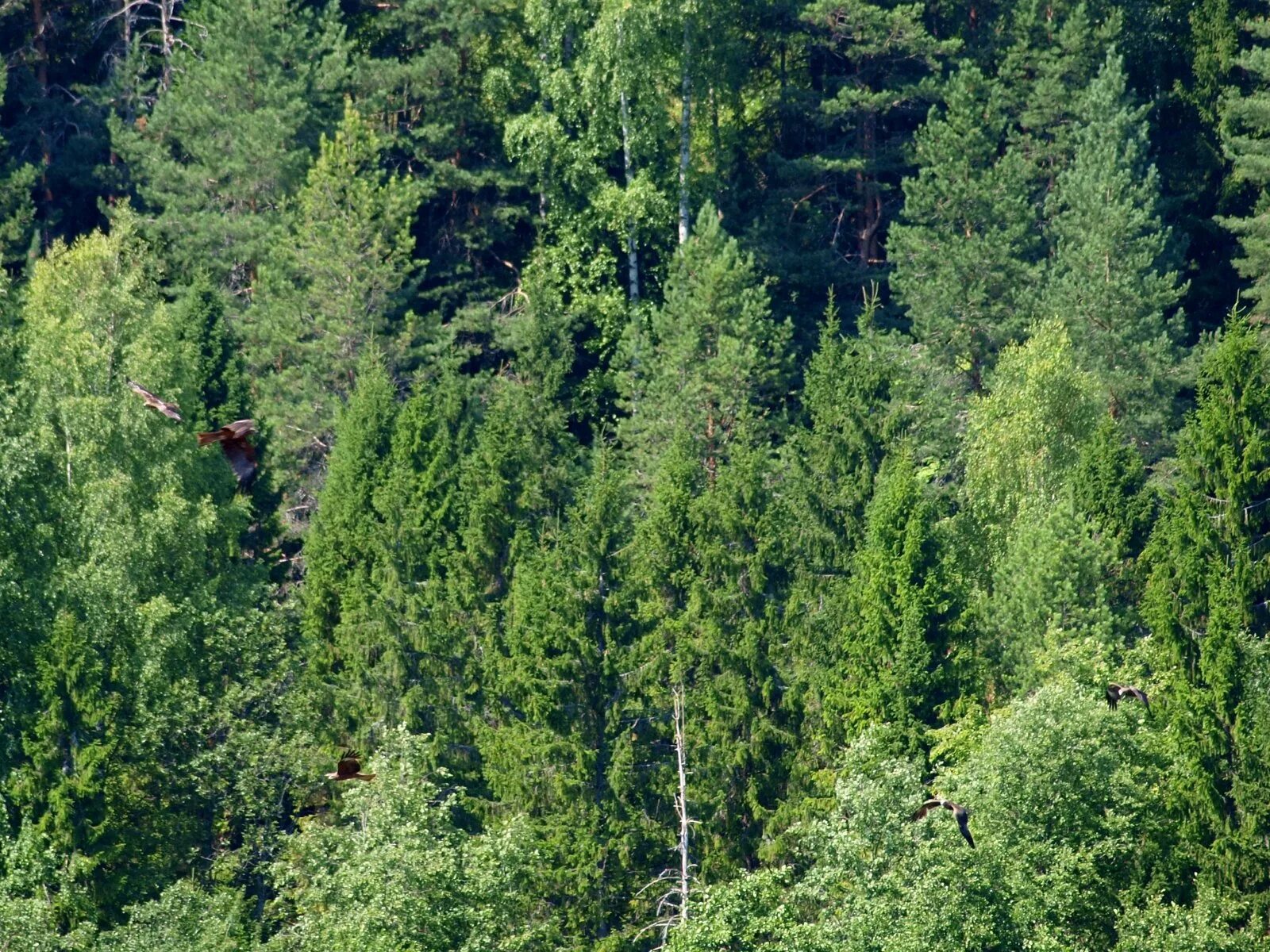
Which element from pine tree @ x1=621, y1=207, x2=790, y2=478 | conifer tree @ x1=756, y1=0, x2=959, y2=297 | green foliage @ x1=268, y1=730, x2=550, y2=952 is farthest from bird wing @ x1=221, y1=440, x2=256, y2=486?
conifer tree @ x1=756, y1=0, x2=959, y2=297

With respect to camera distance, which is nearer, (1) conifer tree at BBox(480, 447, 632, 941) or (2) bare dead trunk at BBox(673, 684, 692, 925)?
(2) bare dead trunk at BBox(673, 684, 692, 925)

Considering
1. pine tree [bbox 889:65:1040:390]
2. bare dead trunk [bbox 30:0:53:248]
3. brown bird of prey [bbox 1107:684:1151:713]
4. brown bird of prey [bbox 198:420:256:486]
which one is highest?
bare dead trunk [bbox 30:0:53:248]

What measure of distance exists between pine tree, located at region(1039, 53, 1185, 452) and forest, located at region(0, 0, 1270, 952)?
5.6 inches

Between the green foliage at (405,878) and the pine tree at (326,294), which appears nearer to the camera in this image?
the green foliage at (405,878)

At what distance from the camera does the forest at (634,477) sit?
146 ft

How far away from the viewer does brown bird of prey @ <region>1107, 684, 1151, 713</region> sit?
150ft

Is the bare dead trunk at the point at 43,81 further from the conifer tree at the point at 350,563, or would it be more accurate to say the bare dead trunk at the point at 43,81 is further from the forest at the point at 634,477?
the conifer tree at the point at 350,563

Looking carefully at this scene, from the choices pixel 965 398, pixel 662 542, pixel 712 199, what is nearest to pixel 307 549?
pixel 662 542

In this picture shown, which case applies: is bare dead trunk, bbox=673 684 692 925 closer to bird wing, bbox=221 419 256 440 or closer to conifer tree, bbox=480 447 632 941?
conifer tree, bbox=480 447 632 941

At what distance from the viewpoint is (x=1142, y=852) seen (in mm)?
45594

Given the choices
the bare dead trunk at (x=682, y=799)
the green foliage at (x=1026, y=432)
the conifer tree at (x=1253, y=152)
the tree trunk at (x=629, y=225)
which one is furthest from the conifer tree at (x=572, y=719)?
the conifer tree at (x=1253, y=152)

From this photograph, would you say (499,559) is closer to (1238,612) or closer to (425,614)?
(425,614)

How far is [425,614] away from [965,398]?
55.6ft

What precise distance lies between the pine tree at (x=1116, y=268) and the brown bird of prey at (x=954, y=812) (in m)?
23.7
